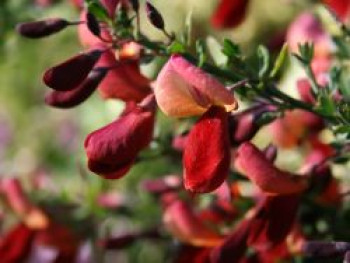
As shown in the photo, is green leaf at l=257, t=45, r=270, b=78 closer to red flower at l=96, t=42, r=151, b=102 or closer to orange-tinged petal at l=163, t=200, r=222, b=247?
red flower at l=96, t=42, r=151, b=102

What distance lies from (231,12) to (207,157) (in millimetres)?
399

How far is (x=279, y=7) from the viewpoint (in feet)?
7.44

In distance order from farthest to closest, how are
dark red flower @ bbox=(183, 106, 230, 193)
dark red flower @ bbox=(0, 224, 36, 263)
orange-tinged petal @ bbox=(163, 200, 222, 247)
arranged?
dark red flower @ bbox=(0, 224, 36, 263)
orange-tinged petal @ bbox=(163, 200, 222, 247)
dark red flower @ bbox=(183, 106, 230, 193)

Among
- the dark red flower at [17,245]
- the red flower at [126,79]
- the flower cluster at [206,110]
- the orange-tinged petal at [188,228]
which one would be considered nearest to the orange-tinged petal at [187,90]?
the flower cluster at [206,110]

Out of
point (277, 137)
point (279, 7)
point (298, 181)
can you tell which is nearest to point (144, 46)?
point (298, 181)

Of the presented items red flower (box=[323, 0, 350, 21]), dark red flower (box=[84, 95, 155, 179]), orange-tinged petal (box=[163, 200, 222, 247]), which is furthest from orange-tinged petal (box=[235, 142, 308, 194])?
red flower (box=[323, 0, 350, 21])

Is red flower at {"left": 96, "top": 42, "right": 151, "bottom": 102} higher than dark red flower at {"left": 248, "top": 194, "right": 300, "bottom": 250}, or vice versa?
red flower at {"left": 96, "top": 42, "right": 151, "bottom": 102}

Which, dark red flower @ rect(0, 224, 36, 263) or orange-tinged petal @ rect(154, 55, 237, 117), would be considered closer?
orange-tinged petal @ rect(154, 55, 237, 117)

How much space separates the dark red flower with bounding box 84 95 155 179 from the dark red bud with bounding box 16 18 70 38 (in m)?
0.11

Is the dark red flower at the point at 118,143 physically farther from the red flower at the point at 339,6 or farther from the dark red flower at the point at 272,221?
the red flower at the point at 339,6

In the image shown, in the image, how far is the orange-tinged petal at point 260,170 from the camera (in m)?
1.10

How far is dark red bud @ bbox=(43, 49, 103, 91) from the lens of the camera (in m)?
1.02

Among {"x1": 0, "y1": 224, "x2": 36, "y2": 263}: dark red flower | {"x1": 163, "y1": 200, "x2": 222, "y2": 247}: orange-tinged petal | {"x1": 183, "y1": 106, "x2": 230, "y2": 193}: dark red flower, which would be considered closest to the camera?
{"x1": 183, "y1": 106, "x2": 230, "y2": 193}: dark red flower

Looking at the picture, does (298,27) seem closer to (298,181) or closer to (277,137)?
(277,137)
